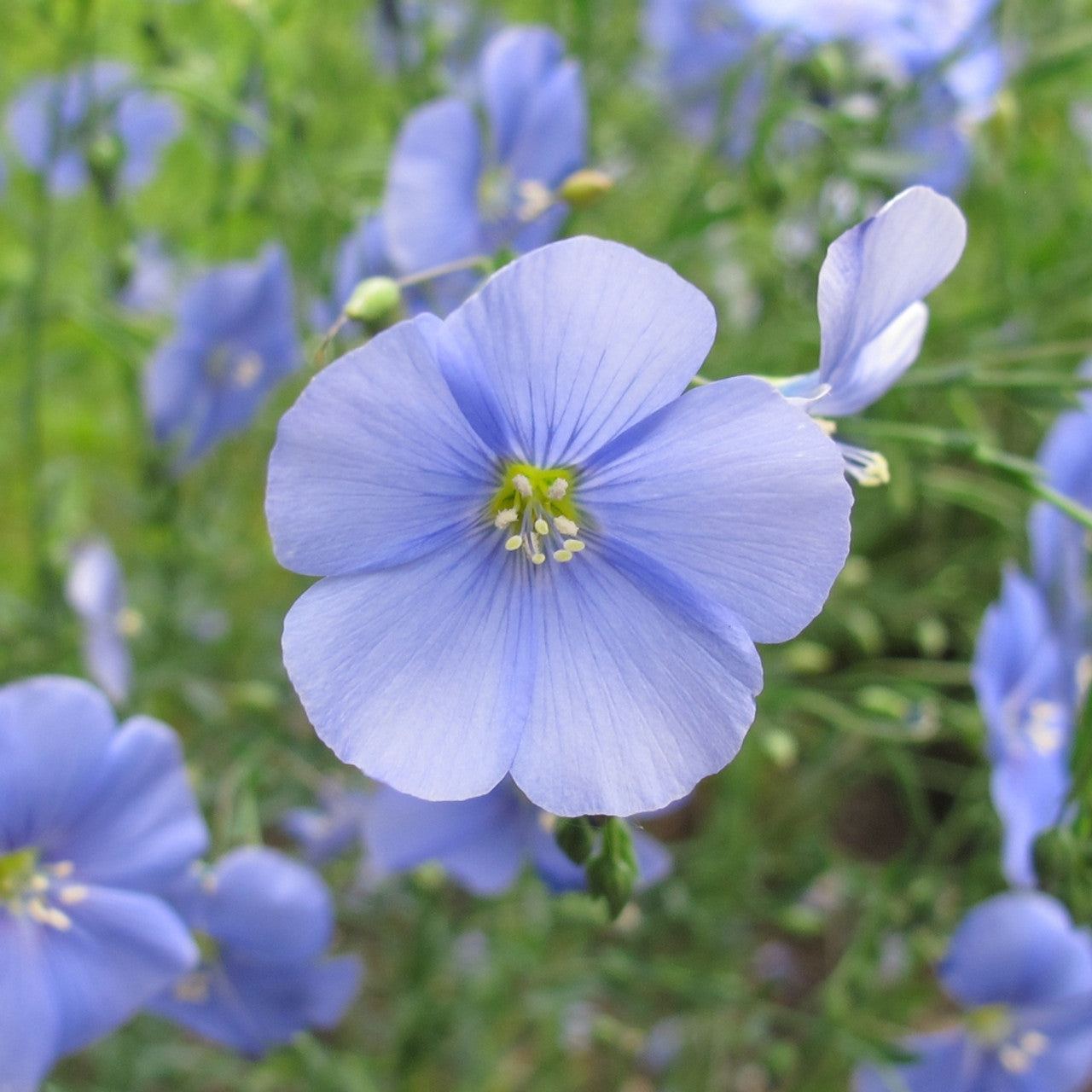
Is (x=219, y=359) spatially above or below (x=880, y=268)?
above

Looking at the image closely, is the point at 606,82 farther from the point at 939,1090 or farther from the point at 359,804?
the point at 939,1090

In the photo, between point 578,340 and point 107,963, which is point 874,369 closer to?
point 578,340

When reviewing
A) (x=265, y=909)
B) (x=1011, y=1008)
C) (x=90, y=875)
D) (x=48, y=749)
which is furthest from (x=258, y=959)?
(x=1011, y=1008)

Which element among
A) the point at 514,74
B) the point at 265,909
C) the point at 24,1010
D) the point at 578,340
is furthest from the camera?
the point at 514,74

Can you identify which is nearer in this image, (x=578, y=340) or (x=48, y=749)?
(x=578, y=340)

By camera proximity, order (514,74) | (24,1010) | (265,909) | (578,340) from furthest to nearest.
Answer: (514,74) < (265,909) < (24,1010) < (578,340)

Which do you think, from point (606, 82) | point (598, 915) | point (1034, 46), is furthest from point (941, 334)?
point (598, 915)
